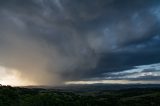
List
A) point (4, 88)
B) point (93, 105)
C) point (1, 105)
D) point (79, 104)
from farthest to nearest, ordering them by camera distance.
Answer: point (93, 105), point (79, 104), point (4, 88), point (1, 105)

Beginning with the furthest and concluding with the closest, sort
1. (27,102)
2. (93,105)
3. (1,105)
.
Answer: (93,105) → (27,102) → (1,105)

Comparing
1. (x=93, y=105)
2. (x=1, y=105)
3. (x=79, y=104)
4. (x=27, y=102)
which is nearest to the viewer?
(x=1, y=105)

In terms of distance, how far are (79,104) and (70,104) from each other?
10.4 metres

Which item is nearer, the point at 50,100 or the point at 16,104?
the point at 16,104

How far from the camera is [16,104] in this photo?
121375mm

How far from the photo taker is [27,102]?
136 metres

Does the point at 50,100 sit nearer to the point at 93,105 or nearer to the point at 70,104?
Answer: the point at 70,104

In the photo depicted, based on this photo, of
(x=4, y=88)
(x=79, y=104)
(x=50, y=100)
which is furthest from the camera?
(x=79, y=104)

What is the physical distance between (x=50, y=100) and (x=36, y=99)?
9.95 m

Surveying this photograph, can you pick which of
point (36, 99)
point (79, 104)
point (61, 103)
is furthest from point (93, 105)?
point (36, 99)

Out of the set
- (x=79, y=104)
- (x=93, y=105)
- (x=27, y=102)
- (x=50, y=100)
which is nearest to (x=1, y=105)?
(x=27, y=102)

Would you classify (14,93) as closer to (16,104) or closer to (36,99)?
(16,104)

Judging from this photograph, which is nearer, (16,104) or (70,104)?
(16,104)

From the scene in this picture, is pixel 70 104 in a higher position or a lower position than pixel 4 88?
lower
